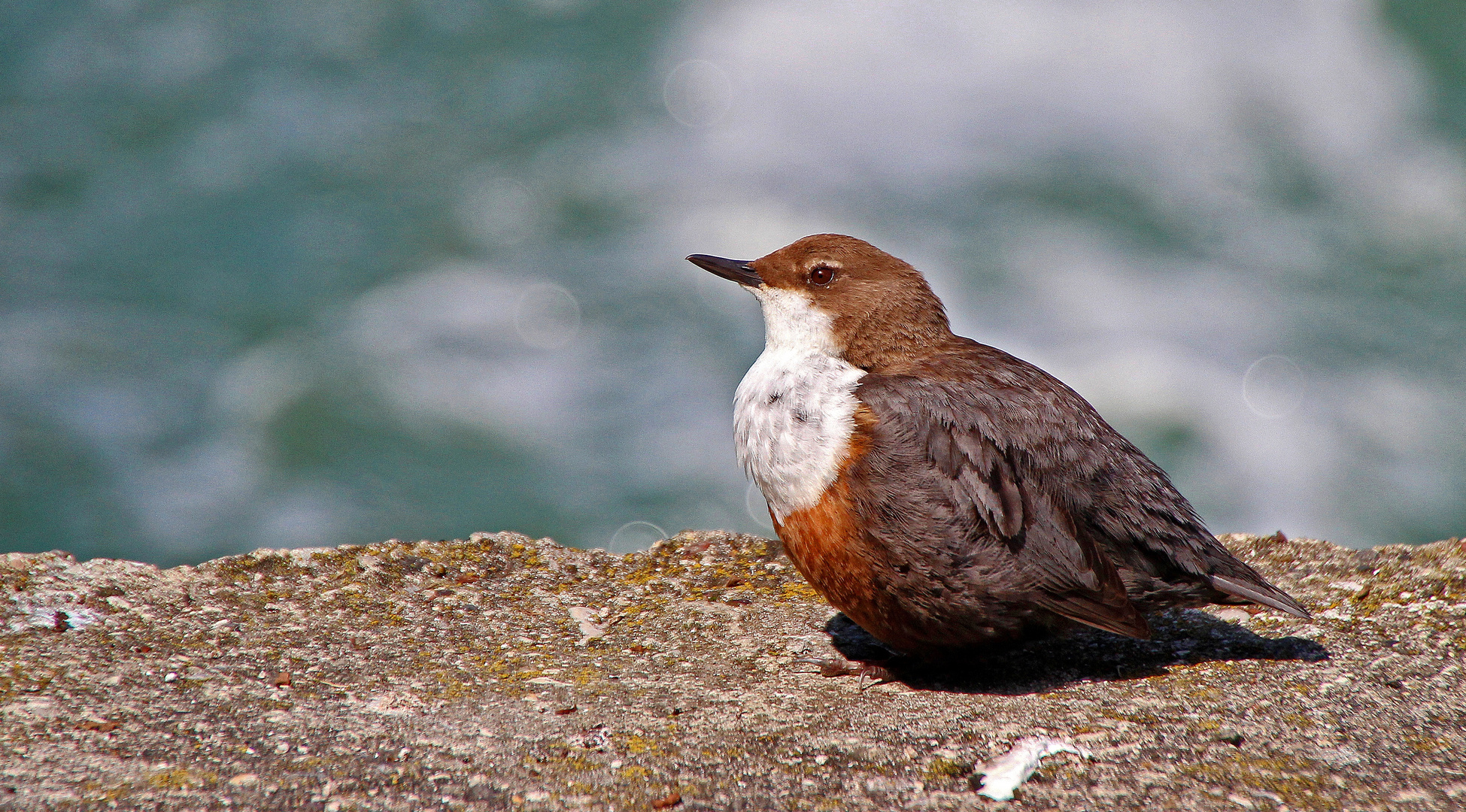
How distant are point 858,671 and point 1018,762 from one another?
0.86m

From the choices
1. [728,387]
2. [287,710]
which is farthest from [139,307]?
[287,710]

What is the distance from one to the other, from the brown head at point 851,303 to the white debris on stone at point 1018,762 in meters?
1.45

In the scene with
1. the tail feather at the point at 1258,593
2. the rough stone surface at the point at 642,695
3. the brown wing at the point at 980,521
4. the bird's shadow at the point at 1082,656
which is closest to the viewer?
the rough stone surface at the point at 642,695

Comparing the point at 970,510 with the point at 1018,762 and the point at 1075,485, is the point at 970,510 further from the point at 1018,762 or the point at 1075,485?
the point at 1018,762

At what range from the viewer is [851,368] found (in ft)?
13.5

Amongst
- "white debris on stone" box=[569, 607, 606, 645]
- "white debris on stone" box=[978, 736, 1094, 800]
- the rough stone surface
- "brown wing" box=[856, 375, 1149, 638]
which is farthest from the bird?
"white debris on stone" box=[569, 607, 606, 645]

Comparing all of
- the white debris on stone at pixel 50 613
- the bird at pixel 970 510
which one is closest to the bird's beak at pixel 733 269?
the bird at pixel 970 510

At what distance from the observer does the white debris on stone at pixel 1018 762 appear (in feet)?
9.91

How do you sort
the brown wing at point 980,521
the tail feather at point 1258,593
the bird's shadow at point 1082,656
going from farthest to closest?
the bird's shadow at point 1082,656
the tail feather at point 1258,593
the brown wing at point 980,521

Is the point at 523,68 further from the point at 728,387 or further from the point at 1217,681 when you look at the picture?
the point at 1217,681

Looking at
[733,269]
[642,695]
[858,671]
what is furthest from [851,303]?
[642,695]

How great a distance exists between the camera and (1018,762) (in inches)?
122

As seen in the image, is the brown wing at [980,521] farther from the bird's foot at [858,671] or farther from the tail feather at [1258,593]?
the bird's foot at [858,671]

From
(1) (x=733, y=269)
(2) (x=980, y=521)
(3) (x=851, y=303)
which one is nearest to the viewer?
(2) (x=980, y=521)
